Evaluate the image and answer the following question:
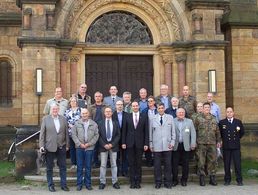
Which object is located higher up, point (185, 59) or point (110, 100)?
point (185, 59)

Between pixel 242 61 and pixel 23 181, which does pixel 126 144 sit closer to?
pixel 23 181

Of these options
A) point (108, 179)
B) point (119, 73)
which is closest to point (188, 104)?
point (108, 179)

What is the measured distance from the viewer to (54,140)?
34.4ft

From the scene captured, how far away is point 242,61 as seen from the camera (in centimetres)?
1559

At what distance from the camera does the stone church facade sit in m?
12.8

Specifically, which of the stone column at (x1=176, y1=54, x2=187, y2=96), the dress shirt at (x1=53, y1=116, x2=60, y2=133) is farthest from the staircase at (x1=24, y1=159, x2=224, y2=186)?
the stone column at (x1=176, y1=54, x2=187, y2=96)

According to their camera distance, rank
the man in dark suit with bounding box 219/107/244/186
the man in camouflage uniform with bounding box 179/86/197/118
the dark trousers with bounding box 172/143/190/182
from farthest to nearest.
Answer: the man in camouflage uniform with bounding box 179/86/197/118 → the man in dark suit with bounding box 219/107/244/186 → the dark trousers with bounding box 172/143/190/182

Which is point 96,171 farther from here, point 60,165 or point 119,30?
point 119,30

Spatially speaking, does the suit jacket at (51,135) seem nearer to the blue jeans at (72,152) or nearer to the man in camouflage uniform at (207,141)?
the blue jeans at (72,152)

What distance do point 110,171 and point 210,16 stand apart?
545cm

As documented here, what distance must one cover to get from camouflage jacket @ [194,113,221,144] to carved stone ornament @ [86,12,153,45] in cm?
420

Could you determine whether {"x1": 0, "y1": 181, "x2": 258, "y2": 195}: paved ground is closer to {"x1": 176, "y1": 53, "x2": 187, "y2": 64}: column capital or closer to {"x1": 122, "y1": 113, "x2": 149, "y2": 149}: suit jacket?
{"x1": 122, "y1": 113, "x2": 149, "y2": 149}: suit jacket

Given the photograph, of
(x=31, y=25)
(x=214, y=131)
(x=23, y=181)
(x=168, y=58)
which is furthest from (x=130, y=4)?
(x=23, y=181)

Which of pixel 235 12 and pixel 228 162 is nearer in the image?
pixel 228 162
